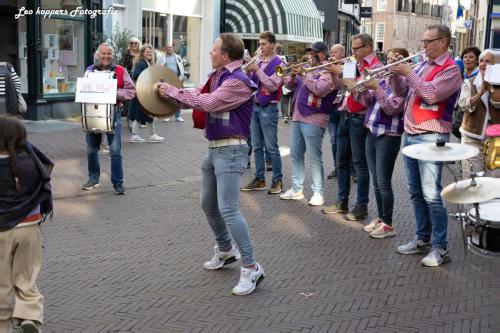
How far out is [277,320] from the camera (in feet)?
15.2

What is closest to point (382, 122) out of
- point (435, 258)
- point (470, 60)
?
point (435, 258)

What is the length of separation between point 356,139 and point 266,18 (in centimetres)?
1647

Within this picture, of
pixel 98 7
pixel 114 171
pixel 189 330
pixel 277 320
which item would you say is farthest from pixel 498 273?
pixel 98 7

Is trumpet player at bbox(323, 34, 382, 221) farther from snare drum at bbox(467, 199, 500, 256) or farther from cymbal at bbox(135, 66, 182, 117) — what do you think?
snare drum at bbox(467, 199, 500, 256)

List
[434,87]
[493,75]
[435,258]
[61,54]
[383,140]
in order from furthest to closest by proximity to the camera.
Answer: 1. [61,54]
2. [383,140]
3. [493,75]
4. [435,258]
5. [434,87]

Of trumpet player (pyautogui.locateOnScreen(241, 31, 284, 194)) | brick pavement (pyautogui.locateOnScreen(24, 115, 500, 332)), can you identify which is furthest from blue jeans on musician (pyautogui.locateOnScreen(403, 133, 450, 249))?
trumpet player (pyautogui.locateOnScreen(241, 31, 284, 194))

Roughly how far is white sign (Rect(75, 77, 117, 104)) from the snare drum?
5.08 m

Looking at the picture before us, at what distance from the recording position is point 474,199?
3.82 meters

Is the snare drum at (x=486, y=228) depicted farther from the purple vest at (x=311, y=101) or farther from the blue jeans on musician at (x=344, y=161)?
the purple vest at (x=311, y=101)

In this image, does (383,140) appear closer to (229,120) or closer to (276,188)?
(229,120)

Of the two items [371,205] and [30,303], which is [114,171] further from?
[30,303]

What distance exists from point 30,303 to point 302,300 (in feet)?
6.45

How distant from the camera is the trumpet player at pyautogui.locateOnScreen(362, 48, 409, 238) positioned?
637 centimetres

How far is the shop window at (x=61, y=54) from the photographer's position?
1534 cm
